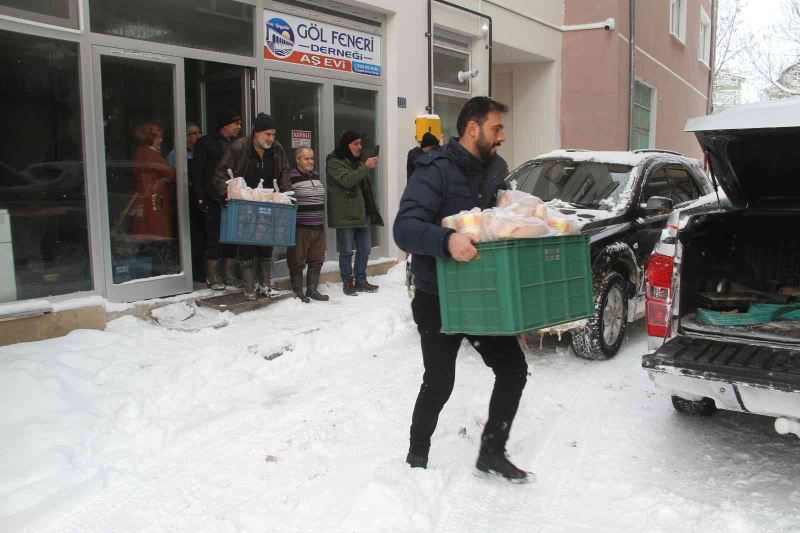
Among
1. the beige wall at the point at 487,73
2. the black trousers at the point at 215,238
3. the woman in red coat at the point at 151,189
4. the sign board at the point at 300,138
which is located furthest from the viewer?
the beige wall at the point at 487,73

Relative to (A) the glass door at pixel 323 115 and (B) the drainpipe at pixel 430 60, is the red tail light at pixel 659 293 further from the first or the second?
(B) the drainpipe at pixel 430 60

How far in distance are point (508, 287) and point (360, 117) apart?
7102 mm

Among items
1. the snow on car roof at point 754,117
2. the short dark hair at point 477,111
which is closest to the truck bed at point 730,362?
the snow on car roof at point 754,117

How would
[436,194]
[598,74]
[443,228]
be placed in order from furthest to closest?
[598,74] < [436,194] < [443,228]

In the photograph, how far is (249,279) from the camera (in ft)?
24.4

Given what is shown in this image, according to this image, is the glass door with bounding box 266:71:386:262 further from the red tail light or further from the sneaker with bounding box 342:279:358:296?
the red tail light

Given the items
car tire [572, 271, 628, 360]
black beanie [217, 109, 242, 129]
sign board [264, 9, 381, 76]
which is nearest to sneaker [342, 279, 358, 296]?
black beanie [217, 109, 242, 129]

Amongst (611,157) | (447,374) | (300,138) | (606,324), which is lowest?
(606,324)

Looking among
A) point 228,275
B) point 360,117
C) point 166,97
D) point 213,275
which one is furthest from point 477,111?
point 360,117

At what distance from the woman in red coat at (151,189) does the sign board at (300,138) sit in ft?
6.29

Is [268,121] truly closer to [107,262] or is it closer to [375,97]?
[107,262]

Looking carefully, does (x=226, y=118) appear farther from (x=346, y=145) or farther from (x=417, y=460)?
(x=417, y=460)

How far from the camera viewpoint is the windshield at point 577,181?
6.92 metres

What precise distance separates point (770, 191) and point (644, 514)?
8.52ft
